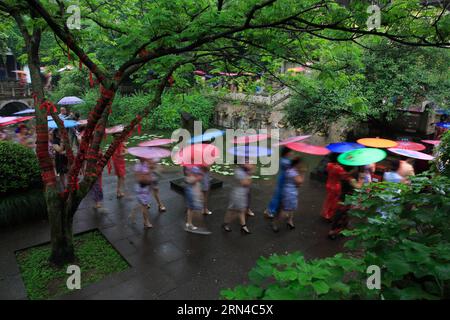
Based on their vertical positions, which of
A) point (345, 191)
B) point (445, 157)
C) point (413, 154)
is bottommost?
point (345, 191)

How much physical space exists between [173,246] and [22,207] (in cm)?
346

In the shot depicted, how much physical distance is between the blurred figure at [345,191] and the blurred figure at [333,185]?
0.08 meters

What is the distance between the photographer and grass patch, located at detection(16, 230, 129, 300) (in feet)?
16.1

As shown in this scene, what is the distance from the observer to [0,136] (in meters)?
10.7

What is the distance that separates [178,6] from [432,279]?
460 cm

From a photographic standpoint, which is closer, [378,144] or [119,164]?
[378,144]

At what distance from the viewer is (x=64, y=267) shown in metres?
5.37

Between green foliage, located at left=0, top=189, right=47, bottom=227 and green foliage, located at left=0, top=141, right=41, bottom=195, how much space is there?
0.16 m

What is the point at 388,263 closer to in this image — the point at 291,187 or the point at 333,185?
the point at 291,187

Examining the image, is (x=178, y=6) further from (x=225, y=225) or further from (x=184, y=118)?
(x=184, y=118)

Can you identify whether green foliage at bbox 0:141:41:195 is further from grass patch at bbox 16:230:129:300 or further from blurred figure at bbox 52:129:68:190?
grass patch at bbox 16:230:129:300

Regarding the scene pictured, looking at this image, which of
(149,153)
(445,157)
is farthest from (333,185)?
(149,153)

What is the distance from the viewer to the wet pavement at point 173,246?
195 inches

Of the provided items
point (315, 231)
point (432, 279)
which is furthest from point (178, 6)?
point (315, 231)
